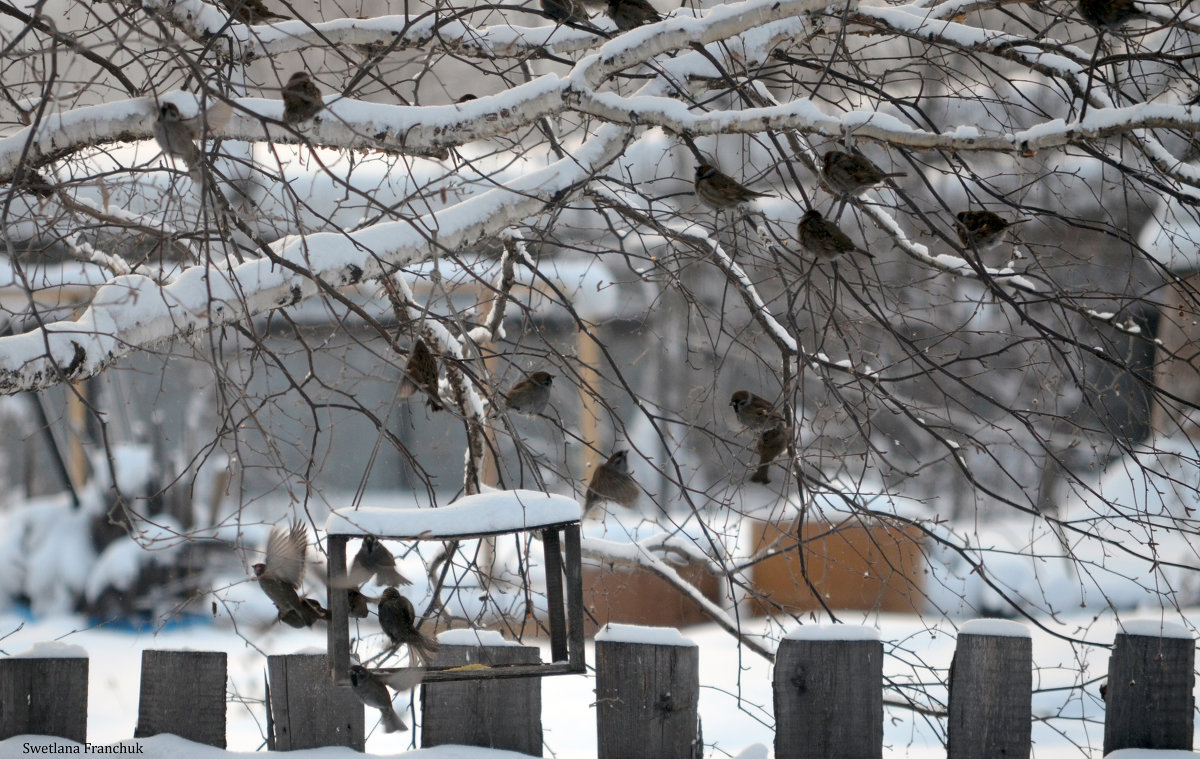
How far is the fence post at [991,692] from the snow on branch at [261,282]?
1.14 m

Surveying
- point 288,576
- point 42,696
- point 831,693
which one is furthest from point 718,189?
point 42,696

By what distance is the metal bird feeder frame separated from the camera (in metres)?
1.77

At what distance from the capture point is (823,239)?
94.4 inches

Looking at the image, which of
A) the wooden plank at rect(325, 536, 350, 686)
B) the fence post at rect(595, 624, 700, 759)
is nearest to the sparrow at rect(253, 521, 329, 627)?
the wooden plank at rect(325, 536, 350, 686)

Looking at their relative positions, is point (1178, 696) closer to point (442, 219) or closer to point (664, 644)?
point (664, 644)

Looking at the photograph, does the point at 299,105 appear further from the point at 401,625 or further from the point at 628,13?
the point at 628,13

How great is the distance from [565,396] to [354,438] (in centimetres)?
164

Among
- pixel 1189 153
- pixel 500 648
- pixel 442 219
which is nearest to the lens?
pixel 500 648

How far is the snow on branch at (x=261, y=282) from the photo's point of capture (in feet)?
6.09

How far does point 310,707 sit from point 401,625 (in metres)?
0.26

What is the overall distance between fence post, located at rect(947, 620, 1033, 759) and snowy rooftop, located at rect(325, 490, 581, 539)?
2.55 feet

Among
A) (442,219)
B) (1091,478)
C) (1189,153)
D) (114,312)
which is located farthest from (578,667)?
(1091,478)

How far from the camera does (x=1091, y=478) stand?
8.41 meters

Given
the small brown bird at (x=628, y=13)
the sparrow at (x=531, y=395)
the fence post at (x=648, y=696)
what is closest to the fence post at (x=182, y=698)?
the fence post at (x=648, y=696)
